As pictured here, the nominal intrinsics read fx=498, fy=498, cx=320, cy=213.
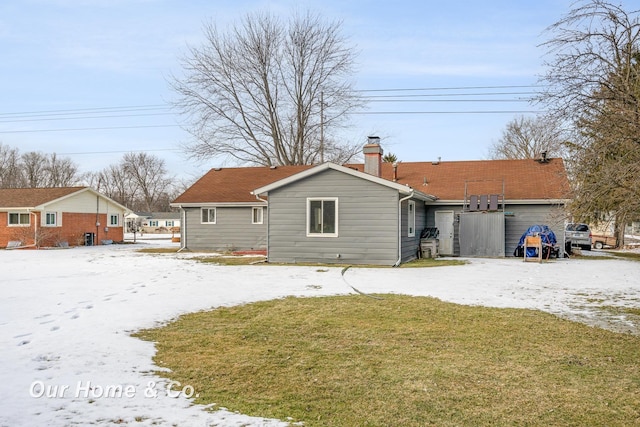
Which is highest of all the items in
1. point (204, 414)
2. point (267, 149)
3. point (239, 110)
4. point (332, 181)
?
point (239, 110)

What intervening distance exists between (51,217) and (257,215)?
13167 millimetres

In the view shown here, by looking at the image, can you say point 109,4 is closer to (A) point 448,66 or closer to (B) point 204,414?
(A) point 448,66

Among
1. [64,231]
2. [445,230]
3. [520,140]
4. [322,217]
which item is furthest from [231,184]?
[520,140]

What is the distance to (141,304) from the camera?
28.2ft

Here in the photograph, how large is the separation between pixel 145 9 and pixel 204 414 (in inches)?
533

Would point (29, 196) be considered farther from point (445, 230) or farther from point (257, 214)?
point (445, 230)

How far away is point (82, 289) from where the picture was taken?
33.7 feet

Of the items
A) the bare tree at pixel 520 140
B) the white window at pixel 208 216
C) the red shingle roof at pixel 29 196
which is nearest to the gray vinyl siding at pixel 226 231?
the white window at pixel 208 216

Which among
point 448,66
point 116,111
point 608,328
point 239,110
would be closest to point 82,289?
point 608,328

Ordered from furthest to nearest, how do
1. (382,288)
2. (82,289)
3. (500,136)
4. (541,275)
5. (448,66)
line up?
1. (500,136)
2. (448,66)
3. (541,275)
4. (382,288)
5. (82,289)

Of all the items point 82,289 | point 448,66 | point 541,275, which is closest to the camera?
point 82,289

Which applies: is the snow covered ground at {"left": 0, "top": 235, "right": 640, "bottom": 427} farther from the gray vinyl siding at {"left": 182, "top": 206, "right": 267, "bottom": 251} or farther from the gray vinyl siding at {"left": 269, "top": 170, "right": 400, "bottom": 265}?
the gray vinyl siding at {"left": 182, "top": 206, "right": 267, "bottom": 251}

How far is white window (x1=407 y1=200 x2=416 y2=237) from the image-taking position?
57.6 feet

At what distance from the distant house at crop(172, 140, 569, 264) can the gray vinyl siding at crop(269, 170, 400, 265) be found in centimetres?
3
